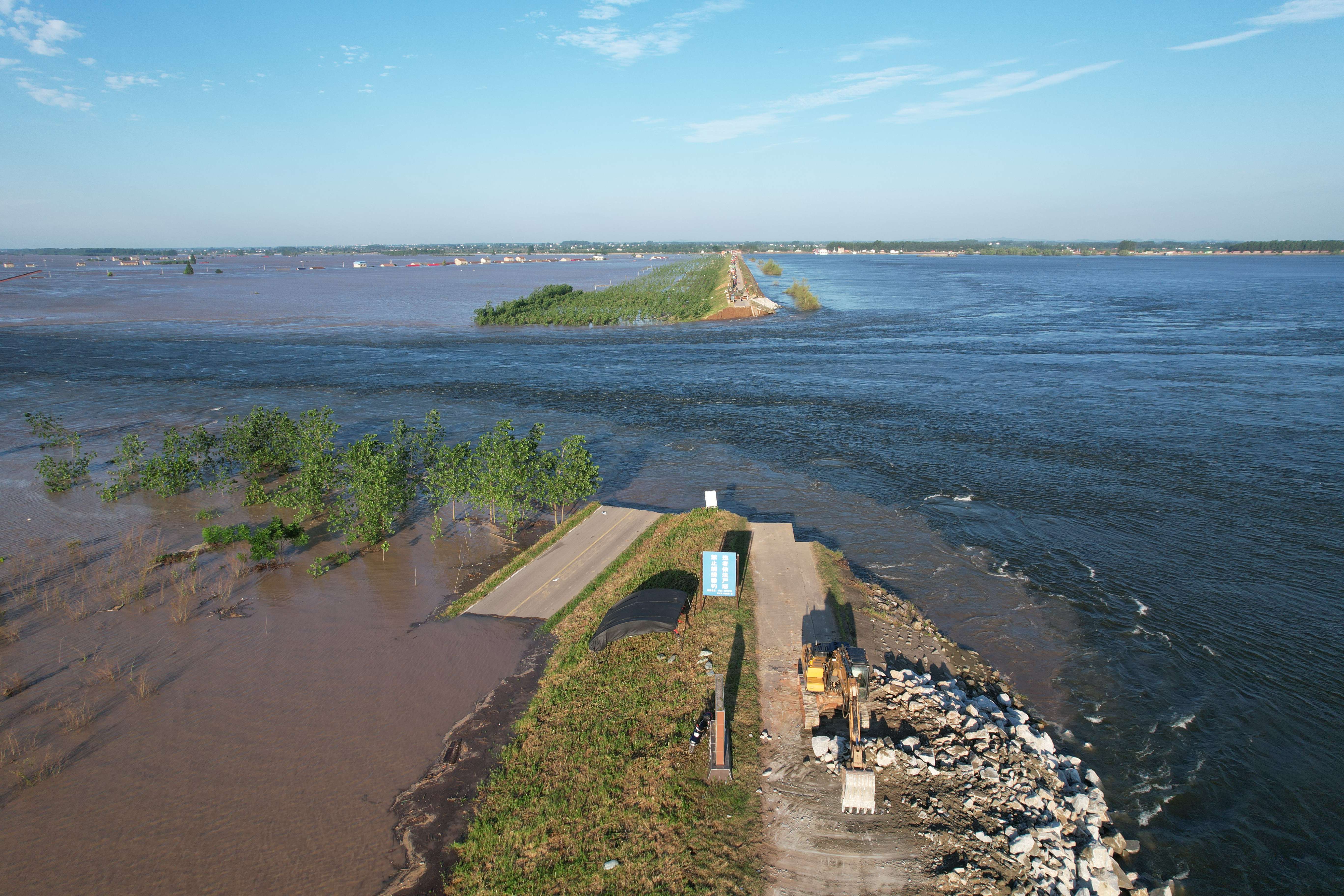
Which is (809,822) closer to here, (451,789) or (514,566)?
(451,789)

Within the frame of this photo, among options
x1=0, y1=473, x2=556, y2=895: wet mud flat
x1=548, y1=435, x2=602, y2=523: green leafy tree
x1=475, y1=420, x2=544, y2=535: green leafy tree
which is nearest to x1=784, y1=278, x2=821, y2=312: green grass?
x1=548, y1=435, x2=602, y2=523: green leafy tree

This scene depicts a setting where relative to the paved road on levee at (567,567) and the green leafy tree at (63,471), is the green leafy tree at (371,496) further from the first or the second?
the green leafy tree at (63,471)

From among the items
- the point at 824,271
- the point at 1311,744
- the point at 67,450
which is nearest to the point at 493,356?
the point at 67,450

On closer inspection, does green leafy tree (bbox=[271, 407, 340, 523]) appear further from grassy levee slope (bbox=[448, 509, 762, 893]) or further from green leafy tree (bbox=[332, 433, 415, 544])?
grassy levee slope (bbox=[448, 509, 762, 893])

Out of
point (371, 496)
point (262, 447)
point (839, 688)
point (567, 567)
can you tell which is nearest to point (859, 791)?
point (839, 688)

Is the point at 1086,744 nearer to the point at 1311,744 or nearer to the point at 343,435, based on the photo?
the point at 1311,744

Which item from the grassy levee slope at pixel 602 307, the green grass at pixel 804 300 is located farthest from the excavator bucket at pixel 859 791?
the green grass at pixel 804 300

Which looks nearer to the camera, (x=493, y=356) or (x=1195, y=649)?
(x=1195, y=649)
